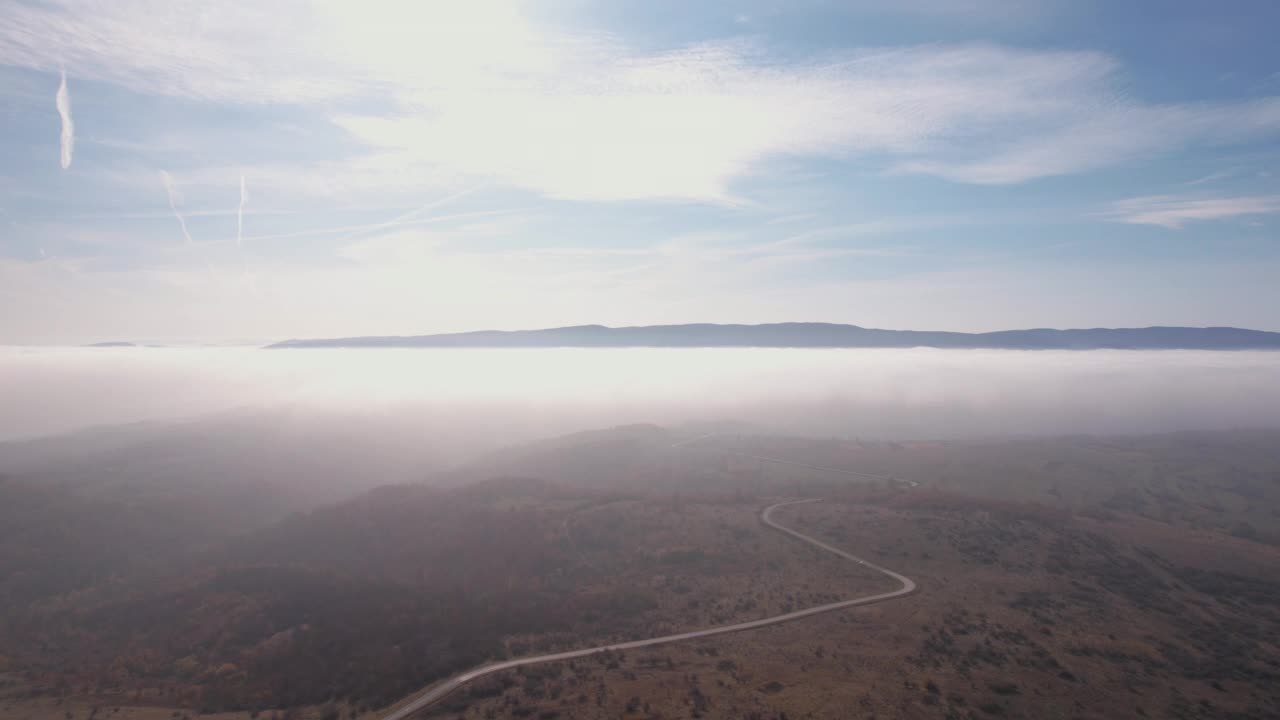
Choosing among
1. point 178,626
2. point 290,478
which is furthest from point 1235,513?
point 290,478

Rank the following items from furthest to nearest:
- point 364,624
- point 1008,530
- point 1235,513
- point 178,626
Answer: point 1235,513 → point 1008,530 → point 178,626 → point 364,624

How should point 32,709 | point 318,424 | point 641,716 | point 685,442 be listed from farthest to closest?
point 318,424
point 685,442
point 32,709
point 641,716

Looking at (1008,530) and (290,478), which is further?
(290,478)

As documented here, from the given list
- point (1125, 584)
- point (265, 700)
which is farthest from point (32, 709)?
point (1125, 584)

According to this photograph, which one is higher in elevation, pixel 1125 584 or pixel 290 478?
pixel 1125 584

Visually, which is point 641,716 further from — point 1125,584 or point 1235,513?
point 1235,513

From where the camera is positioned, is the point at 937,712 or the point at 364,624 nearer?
the point at 937,712

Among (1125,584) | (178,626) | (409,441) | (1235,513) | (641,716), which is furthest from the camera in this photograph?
(409,441)

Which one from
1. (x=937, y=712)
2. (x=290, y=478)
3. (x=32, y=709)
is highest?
(x=937, y=712)

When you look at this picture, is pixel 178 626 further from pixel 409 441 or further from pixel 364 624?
pixel 409 441
